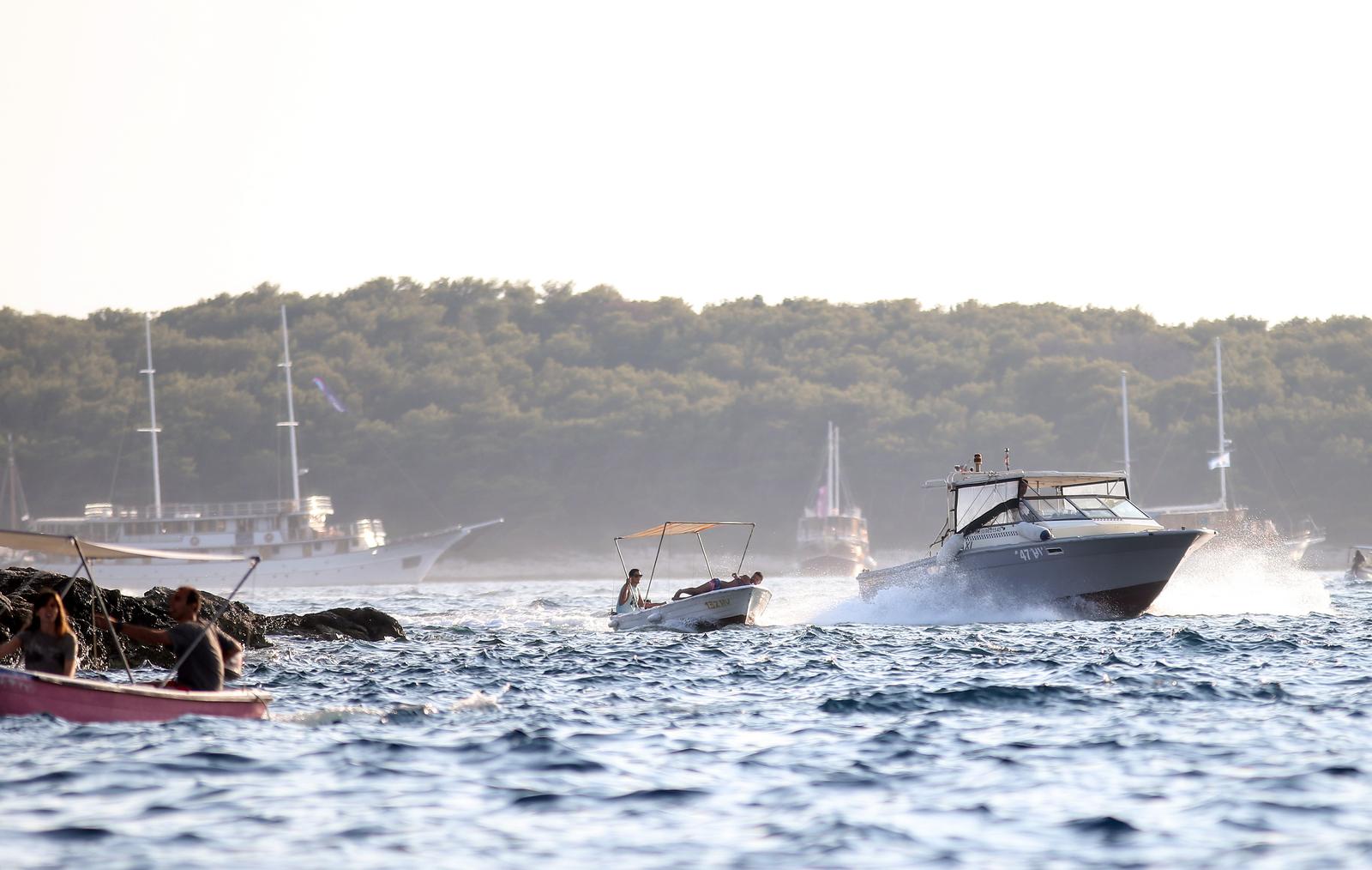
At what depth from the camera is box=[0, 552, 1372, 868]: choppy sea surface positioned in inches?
363

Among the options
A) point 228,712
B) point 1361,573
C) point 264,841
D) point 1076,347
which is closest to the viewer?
point 264,841

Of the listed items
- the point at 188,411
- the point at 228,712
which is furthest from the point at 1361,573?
the point at 188,411

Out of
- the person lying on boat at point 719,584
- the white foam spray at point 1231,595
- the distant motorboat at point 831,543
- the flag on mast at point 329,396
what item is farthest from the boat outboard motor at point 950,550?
the flag on mast at point 329,396

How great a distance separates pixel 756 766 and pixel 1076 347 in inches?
4115

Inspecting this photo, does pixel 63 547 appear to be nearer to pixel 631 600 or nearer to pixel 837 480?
pixel 631 600

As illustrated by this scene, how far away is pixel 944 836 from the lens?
31.3 feet

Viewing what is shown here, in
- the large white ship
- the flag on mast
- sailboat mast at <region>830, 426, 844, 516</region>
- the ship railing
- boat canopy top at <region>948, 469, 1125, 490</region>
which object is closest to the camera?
boat canopy top at <region>948, 469, 1125, 490</region>

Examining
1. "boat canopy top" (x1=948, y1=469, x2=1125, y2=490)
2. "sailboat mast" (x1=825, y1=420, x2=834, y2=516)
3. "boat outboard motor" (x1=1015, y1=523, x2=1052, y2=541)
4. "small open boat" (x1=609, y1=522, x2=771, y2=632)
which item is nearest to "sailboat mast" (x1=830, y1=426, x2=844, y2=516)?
"sailboat mast" (x1=825, y1=420, x2=834, y2=516)

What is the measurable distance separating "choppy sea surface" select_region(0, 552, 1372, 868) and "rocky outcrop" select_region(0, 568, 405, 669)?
109 inches

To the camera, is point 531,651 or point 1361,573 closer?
point 531,651

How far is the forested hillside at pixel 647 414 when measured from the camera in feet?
322

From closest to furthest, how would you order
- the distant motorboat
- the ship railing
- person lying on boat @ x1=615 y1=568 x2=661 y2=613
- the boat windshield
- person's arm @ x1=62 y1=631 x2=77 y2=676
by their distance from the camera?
1. person's arm @ x1=62 y1=631 x2=77 y2=676
2. the boat windshield
3. person lying on boat @ x1=615 y1=568 x2=661 y2=613
4. the ship railing
5. the distant motorboat

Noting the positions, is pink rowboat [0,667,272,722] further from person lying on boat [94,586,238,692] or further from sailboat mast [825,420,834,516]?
sailboat mast [825,420,834,516]

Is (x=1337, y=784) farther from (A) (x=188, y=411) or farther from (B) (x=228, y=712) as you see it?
(A) (x=188, y=411)
